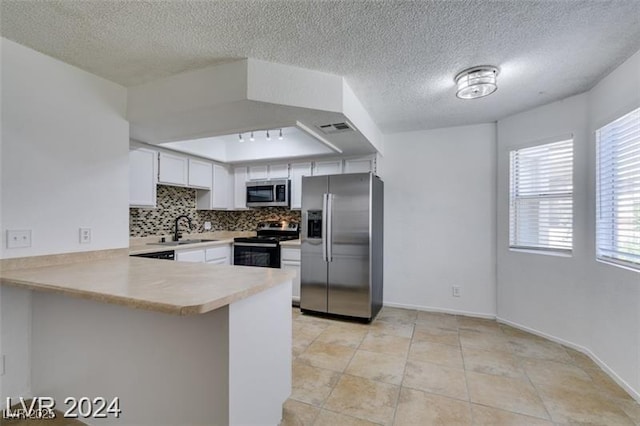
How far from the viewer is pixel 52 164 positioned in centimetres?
200

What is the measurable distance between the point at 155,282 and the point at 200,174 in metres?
2.95

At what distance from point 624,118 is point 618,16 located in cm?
92

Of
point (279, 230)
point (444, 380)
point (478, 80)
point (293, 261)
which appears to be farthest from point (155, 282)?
point (279, 230)

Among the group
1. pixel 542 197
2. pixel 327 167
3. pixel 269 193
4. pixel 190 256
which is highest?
pixel 327 167

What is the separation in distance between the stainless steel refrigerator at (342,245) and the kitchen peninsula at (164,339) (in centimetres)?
165

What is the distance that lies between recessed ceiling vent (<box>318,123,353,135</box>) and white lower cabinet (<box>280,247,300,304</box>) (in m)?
1.69

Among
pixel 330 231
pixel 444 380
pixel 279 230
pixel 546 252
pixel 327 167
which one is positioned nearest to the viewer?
pixel 444 380

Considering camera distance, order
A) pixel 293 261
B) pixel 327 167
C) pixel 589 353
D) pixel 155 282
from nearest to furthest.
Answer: pixel 155 282 → pixel 589 353 → pixel 293 261 → pixel 327 167

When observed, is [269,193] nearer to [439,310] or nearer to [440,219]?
[440,219]

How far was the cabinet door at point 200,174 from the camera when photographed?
4.00 meters

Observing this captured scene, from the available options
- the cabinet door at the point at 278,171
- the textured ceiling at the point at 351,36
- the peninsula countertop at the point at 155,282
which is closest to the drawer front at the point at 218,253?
the cabinet door at the point at 278,171

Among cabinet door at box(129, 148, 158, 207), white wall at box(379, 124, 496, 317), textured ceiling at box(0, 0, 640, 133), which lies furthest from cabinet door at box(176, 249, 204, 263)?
white wall at box(379, 124, 496, 317)

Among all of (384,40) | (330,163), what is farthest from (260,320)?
(330,163)

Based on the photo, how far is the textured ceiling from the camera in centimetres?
155
